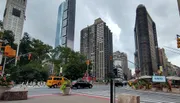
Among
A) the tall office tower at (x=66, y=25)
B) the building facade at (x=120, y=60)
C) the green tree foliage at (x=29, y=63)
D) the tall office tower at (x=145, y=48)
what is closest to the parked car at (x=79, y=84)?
the building facade at (x=120, y=60)

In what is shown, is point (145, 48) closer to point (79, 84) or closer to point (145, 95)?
point (79, 84)

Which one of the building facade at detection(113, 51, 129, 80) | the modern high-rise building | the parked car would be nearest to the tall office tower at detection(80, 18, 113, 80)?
the building facade at detection(113, 51, 129, 80)

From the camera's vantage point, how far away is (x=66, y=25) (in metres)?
123

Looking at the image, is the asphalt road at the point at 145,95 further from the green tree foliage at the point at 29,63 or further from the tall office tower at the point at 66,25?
the tall office tower at the point at 66,25

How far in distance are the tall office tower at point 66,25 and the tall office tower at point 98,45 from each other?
17042 mm

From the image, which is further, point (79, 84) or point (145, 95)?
point (79, 84)

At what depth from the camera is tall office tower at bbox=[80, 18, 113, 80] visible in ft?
274

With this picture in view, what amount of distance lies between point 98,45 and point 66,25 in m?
48.9

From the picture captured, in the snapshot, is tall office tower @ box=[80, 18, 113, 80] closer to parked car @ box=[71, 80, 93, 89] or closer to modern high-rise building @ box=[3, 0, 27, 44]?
modern high-rise building @ box=[3, 0, 27, 44]

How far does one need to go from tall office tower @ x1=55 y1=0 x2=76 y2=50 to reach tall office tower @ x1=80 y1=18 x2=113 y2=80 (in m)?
17.0

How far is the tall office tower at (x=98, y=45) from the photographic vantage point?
274 feet

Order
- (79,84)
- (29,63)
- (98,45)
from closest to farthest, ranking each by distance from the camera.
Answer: (79,84) → (29,63) → (98,45)

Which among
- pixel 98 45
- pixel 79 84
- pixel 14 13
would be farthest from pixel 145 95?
pixel 98 45

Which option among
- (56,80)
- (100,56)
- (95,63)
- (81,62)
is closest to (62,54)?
(81,62)
